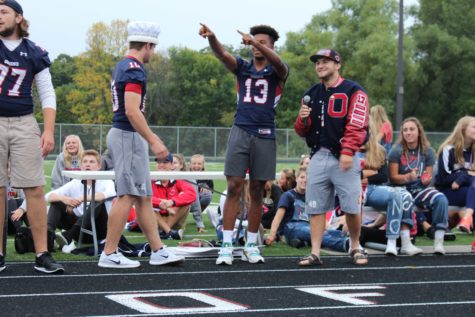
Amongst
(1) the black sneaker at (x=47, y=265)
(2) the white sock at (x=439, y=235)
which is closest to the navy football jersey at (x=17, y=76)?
(1) the black sneaker at (x=47, y=265)

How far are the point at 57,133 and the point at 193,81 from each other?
127ft

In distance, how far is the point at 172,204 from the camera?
1104 centimetres

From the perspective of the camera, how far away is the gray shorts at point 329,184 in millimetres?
8086

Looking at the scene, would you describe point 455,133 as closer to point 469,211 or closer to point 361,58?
point 469,211

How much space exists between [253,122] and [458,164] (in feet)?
12.3

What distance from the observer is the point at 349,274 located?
7.50 metres

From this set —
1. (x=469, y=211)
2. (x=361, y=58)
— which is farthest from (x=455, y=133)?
(x=361, y=58)

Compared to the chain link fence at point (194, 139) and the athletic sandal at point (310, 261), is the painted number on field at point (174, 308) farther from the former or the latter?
the chain link fence at point (194, 139)

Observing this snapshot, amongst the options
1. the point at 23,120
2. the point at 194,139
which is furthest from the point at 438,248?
the point at 194,139

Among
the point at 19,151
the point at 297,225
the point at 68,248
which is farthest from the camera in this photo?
the point at 297,225

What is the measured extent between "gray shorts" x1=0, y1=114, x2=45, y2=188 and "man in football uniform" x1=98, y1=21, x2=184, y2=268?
0.78 metres

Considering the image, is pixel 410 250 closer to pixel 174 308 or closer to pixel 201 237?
pixel 201 237

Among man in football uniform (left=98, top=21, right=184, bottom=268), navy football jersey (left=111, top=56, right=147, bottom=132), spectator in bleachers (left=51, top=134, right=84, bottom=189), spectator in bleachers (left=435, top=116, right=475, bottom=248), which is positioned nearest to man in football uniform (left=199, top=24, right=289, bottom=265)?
man in football uniform (left=98, top=21, right=184, bottom=268)

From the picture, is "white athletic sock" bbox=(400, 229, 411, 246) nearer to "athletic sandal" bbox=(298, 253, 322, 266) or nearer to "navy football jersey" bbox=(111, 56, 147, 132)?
"athletic sandal" bbox=(298, 253, 322, 266)
